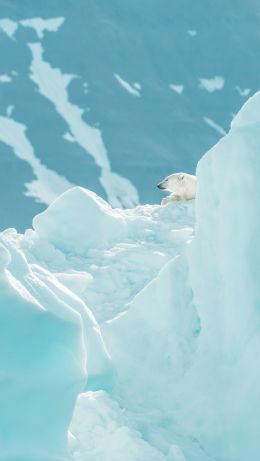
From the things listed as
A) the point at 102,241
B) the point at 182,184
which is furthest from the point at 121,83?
the point at 102,241

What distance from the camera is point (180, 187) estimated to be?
38.3 ft

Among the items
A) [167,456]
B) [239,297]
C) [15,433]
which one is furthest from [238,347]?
[15,433]

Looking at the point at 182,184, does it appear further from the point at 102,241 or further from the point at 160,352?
the point at 160,352

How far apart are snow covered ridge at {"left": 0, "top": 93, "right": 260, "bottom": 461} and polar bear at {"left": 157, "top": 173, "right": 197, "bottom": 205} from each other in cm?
429

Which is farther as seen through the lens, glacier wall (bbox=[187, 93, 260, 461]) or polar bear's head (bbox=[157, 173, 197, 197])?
polar bear's head (bbox=[157, 173, 197, 197])

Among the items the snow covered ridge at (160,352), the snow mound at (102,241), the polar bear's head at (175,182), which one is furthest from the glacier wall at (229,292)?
the polar bear's head at (175,182)

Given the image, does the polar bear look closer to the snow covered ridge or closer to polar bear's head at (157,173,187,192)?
polar bear's head at (157,173,187,192)

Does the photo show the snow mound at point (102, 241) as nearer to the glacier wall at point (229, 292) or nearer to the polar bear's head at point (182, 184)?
the polar bear's head at point (182, 184)

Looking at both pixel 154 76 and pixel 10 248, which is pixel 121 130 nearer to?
pixel 154 76

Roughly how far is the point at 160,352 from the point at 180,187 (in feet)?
18.4

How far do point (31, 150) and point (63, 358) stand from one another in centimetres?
3457

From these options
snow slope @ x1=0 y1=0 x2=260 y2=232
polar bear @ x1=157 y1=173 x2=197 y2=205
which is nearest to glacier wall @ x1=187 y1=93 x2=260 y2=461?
polar bear @ x1=157 y1=173 x2=197 y2=205

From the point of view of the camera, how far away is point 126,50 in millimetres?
43344

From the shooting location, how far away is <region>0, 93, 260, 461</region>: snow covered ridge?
4.67 meters
